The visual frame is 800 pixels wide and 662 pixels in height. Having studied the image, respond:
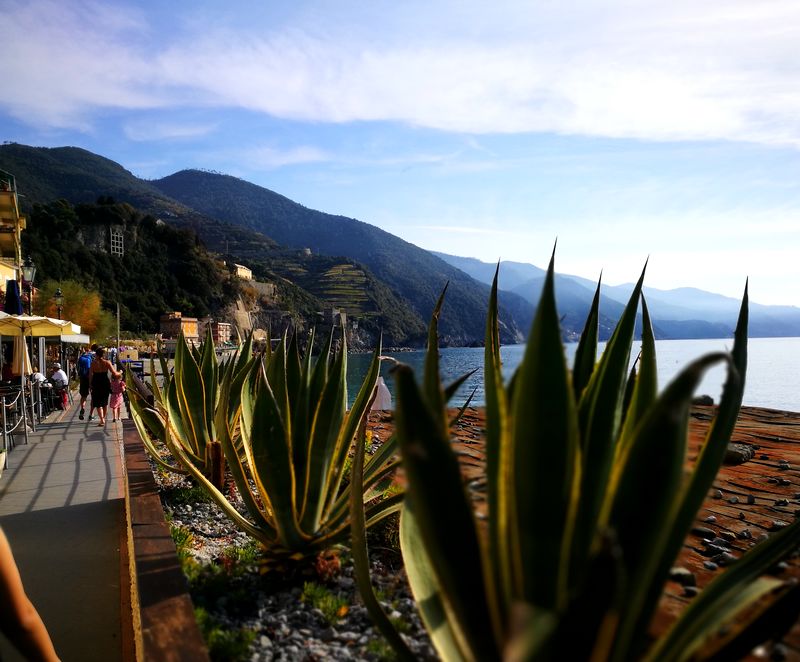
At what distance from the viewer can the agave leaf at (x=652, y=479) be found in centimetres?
84

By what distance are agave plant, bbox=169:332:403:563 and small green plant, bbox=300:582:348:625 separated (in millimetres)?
148

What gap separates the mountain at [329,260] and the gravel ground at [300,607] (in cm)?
7374

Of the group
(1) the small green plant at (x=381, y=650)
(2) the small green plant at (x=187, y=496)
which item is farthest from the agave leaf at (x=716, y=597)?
(2) the small green plant at (x=187, y=496)

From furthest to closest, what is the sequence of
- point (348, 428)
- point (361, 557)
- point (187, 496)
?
point (187, 496) → point (348, 428) → point (361, 557)

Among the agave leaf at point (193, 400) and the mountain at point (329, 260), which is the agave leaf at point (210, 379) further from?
the mountain at point (329, 260)

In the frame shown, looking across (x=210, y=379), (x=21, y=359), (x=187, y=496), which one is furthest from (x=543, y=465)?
(x=21, y=359)

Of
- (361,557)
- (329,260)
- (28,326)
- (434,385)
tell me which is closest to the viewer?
(434,385)

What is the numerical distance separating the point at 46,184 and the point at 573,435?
467 ft

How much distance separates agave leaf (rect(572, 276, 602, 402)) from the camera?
59.4 inches

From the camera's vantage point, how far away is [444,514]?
3.02 ft

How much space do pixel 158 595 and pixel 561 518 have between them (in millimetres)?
1538

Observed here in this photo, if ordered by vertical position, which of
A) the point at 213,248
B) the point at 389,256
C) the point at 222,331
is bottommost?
the point at 222,331

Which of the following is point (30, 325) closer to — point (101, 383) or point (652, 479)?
point (101, 383)

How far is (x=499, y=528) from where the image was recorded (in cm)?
98
